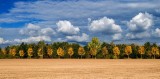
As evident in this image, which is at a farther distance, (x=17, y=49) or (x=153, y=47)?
(x=17, y=49)

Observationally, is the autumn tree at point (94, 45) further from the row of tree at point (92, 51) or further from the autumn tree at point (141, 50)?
the autumn tree at point (141, 50)

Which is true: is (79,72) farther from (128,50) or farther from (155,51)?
(155,51)

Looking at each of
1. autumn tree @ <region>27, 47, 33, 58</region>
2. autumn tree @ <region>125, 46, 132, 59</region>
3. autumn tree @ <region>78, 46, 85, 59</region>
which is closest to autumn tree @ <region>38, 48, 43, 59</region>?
autumn tree @ <region>27, 47, 33, 58</region>

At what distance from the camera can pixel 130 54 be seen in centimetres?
16850

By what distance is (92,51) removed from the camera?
531 feet

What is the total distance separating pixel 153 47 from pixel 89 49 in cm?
3372

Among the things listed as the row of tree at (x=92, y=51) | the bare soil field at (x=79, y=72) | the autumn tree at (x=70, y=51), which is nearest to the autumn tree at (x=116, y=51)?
the row of tree at (x=92, y=51)

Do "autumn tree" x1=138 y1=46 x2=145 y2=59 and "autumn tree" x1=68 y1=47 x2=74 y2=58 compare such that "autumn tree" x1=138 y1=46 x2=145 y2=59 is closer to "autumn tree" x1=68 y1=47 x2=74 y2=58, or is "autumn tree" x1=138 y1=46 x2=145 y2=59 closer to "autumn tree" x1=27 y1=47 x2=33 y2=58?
"autumn tree" x1=68 y1=47 x2=74 y2=58

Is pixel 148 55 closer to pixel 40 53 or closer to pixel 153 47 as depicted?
pixel 153 47

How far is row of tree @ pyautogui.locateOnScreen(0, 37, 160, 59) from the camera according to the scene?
16327 cm

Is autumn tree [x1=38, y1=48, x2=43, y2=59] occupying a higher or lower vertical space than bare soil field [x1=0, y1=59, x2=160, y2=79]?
higher

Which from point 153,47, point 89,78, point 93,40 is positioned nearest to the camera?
point 89,78

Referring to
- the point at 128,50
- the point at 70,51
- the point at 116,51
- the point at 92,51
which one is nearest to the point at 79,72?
the point at 92,51

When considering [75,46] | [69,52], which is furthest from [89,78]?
[75,46]
